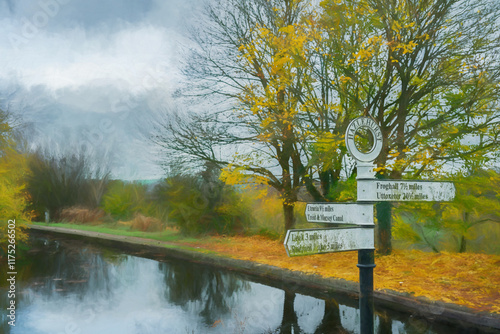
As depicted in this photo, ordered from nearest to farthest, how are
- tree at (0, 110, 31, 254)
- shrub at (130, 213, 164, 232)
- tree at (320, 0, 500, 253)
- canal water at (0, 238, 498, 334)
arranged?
canal water at (0, 238, 498, 334), tree at (320, 0, 500, 253), tree at (0, 110, 31, 254), shrub at (130, 213, 164, 232)

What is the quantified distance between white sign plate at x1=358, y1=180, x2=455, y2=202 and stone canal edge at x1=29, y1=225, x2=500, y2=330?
3649 mm

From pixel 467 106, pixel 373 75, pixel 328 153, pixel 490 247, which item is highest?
pixel 373 75

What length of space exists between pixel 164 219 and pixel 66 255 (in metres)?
8.77

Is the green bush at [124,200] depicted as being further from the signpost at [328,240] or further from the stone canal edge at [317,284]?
the signpost at [328,240]

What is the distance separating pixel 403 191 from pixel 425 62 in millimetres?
8675

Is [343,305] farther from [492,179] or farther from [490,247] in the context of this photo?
[490,247]

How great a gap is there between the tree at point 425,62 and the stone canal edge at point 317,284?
3.23 metres

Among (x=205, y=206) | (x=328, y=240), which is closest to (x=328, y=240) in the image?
(x=328, y=240)

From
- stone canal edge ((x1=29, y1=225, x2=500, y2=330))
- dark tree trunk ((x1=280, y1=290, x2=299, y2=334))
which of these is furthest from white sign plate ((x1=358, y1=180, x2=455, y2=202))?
stone canal edge ((x1=29, y1=225, x2=500, y2=330))

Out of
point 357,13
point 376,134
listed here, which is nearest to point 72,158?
point 357,13

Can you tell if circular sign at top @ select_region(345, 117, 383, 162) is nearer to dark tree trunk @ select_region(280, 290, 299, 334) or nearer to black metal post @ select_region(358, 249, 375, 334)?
black metal post @ select_region(358, 249, 375, 334)

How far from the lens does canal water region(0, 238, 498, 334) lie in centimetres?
674

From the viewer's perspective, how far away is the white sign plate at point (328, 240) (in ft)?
11.6

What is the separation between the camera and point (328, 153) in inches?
447
